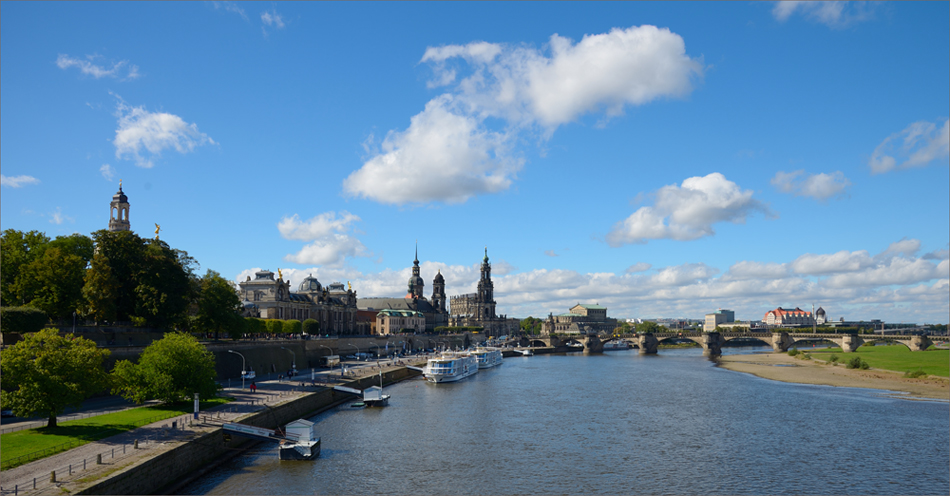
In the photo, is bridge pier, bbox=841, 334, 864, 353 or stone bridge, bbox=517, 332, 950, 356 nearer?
stone bridge, bbox=517, 332, 950, 356

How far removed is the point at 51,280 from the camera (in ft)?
197

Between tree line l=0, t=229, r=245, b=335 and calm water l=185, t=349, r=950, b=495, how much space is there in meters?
24.1

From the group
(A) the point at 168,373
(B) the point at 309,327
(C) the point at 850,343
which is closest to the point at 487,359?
(B) the point at 309,327

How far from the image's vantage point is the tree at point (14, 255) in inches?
2368

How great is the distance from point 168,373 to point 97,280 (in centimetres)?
2286

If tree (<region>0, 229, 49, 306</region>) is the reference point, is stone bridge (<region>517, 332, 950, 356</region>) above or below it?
below

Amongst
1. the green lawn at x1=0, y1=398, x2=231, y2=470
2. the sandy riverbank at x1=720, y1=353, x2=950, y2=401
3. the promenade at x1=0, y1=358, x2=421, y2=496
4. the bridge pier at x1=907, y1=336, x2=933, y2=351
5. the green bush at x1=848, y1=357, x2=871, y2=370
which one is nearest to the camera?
the promenade at x1=0, y1=358, x2=421, y2=496

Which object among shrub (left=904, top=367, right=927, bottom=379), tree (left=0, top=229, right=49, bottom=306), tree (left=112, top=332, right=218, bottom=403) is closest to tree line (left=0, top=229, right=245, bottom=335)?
tree (left=0, top=229, right=49, bottom=306)

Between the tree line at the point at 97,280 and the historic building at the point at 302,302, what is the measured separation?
49658mm

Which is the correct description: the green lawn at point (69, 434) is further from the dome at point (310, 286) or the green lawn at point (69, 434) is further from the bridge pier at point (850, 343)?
the bridge pier at point (850, 343)

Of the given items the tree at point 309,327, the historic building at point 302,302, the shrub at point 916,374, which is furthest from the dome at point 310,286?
the shrub at point 916,374

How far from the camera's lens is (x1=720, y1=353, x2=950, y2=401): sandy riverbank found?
7981 cm

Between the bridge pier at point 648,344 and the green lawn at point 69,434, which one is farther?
the bridge pier at point 648,344

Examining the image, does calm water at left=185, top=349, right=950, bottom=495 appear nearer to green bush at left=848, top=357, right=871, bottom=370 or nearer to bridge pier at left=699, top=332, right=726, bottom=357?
green bush at left=848, top=357, right=871, bottom=370
